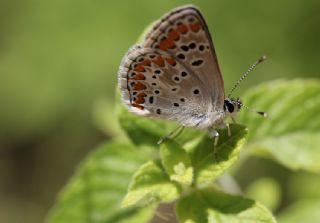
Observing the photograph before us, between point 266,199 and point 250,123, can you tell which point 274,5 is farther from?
point 250,123

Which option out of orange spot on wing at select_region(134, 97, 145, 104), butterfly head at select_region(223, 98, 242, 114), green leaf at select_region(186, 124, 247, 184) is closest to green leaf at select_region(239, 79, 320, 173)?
butterfly head at select_region(223, 98, 242, 114)

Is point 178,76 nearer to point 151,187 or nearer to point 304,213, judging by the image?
point 151,187

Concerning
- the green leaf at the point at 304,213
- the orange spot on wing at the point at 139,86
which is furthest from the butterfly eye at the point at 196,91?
the green leaf at the point at 304,213

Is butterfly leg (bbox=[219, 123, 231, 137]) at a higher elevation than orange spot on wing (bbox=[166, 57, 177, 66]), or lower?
lower

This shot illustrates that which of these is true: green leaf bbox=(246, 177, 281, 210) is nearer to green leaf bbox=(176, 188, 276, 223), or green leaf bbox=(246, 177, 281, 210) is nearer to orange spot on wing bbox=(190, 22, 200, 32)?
green leaf bbox=(176, 188, 276, 223)

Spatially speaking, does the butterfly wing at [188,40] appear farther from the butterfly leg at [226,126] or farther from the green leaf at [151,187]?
the green leaf at [151,187]

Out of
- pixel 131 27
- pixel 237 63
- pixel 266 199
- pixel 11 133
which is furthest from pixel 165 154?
pixel 11 133

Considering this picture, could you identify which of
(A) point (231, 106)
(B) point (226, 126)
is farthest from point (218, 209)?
(A) point (231, 106)
